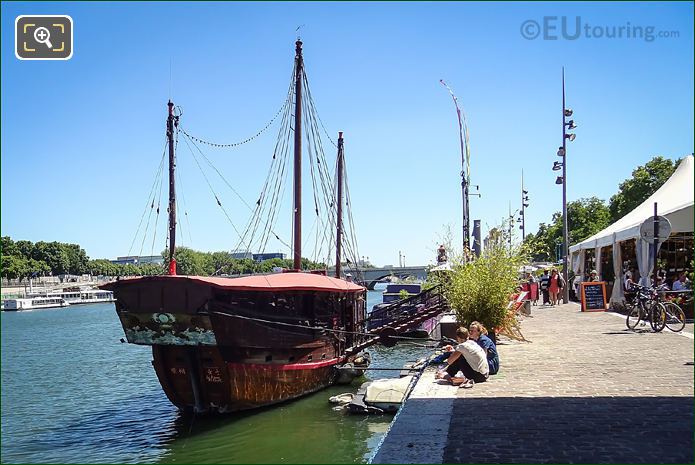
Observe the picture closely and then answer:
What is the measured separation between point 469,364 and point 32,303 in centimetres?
10469

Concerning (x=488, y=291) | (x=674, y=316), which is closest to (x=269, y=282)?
(x=488, y=291)

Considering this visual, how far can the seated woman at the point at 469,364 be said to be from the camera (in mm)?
10586

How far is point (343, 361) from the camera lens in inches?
778

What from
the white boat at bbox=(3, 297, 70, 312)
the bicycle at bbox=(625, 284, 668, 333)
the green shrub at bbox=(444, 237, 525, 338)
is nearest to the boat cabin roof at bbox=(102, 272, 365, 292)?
the green shrub at bbox=(444, 237, 525, 338)

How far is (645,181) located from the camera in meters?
53.6

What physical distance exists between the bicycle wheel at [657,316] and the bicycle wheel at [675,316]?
0.78 ft

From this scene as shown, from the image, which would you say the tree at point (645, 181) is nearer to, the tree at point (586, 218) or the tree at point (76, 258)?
the tree at point (586, 218)

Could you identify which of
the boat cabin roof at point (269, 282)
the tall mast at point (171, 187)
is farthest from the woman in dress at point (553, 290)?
the tall mast at point (171, 187)

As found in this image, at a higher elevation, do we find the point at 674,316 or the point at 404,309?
the point at 674,316

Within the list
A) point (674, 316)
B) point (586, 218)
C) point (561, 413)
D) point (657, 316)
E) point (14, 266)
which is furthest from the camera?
point (14, 266)

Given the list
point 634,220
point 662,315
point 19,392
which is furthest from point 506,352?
point 19,392

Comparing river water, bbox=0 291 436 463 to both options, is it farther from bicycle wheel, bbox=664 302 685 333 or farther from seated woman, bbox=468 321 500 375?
bicycle wheel, bbox=664 302 685 333

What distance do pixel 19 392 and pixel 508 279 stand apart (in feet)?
57.0

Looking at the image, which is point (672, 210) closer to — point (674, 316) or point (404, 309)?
point (674, 316)
